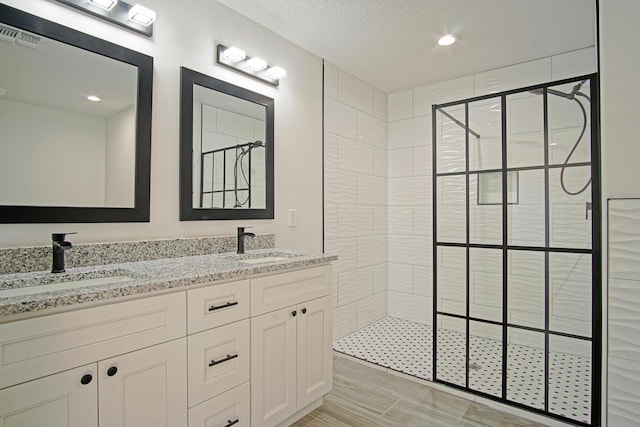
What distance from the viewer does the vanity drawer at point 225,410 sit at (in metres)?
1.36

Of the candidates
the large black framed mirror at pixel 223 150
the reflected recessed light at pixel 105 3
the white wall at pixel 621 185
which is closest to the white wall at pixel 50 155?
the large black framed mirror at pixel 223 150

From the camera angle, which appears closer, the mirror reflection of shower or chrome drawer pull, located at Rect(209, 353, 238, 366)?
chrome drawer pull, located at Rect(209, 353, 238, 366)

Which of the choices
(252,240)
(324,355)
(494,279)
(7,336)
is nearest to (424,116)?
(494,279)

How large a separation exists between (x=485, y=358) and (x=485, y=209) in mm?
922

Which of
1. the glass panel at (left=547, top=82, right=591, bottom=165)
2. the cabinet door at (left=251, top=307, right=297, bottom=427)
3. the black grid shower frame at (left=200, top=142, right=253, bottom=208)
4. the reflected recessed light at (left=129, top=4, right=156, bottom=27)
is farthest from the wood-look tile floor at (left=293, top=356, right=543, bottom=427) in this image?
the reflected recessed light at (left=129, top=4, right=156, bottom=27)

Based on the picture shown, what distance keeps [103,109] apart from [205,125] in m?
0.54

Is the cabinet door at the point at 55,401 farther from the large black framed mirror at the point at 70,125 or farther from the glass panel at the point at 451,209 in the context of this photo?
the glass panel at the point at 451,209

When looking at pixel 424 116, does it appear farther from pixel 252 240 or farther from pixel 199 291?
pixel 199 291

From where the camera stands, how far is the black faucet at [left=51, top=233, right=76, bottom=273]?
1365 mm

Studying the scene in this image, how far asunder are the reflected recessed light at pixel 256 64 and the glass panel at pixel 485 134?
1.40 m

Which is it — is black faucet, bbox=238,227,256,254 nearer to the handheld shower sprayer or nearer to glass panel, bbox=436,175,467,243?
glass panel, bbox=436,175,467,243

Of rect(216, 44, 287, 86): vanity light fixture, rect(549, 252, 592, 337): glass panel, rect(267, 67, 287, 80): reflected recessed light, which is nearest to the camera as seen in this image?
rect(549, 252, 592, 337): glass panel

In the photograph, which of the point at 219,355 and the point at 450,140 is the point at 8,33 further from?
the point at 450,140

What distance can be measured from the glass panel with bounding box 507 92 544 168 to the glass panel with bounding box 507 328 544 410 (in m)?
1.00
